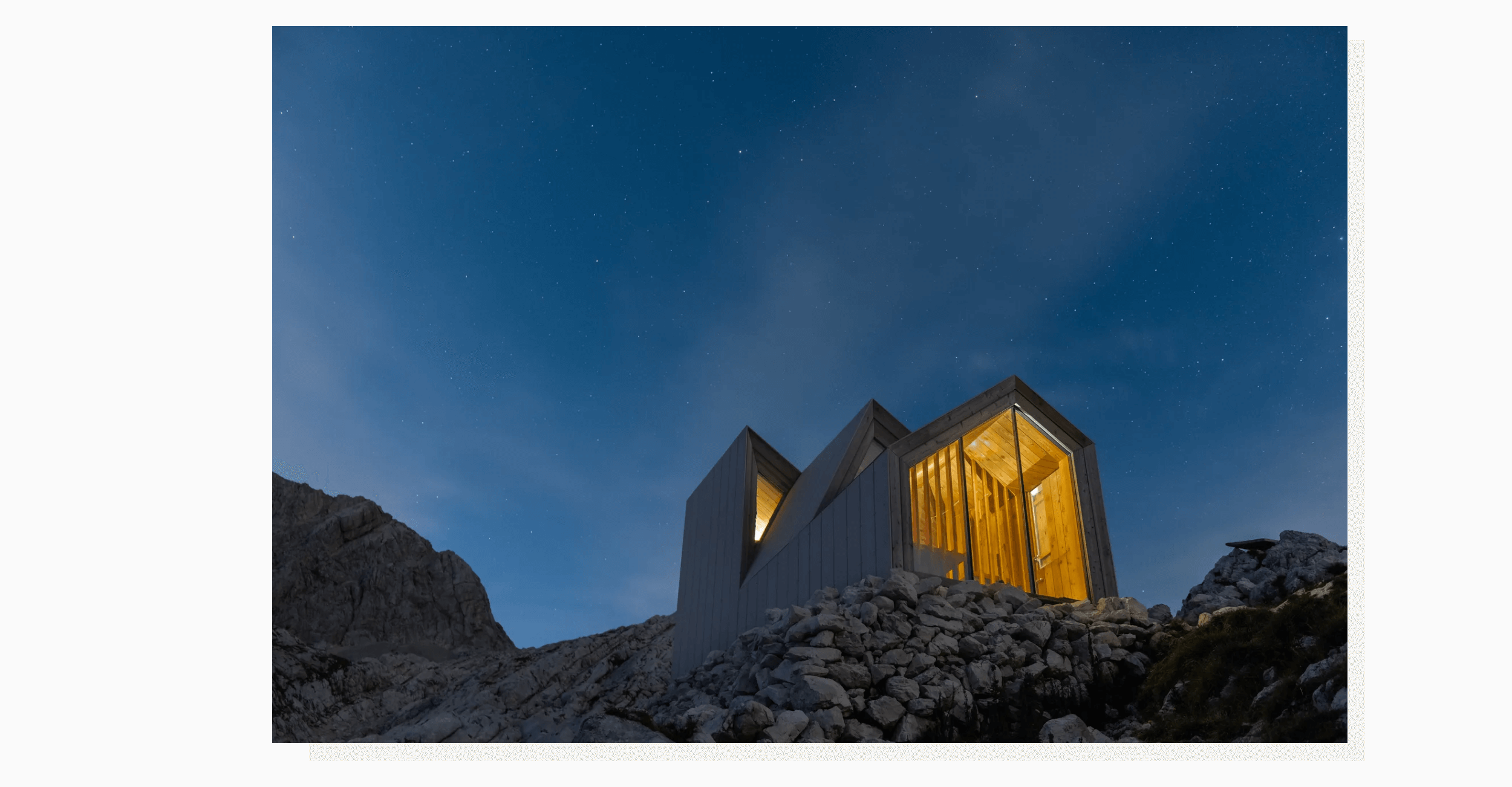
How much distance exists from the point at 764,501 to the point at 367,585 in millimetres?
30070

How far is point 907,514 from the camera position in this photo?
37.6 feet

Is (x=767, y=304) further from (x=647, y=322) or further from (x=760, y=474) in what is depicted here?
(x=760, y=474)

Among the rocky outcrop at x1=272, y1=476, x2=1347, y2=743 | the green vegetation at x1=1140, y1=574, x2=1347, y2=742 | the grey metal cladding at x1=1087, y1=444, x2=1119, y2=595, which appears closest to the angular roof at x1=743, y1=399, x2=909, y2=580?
the grey metal cladding at x1=1087, y1=444, x2=1119, y2=595

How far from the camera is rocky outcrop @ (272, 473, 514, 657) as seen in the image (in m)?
37.8

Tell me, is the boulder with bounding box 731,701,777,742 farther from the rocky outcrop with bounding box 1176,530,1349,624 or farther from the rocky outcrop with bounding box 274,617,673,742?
the rocky outcrop with bounding box 274,617,673,742

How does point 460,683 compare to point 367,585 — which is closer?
point 460,683

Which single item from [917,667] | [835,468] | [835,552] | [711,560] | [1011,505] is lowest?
[917,667]

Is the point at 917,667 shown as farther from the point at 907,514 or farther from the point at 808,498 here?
the point at 808,498

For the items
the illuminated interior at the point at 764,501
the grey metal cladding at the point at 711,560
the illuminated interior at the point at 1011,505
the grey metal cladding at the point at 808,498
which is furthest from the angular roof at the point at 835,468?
the illuminated interior at the point at 1011,505

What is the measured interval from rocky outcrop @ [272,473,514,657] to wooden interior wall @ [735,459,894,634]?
26898 mm

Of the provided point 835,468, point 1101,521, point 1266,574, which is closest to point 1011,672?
point 1266,574

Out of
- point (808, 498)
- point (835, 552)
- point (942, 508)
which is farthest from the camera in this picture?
point (808, 498)

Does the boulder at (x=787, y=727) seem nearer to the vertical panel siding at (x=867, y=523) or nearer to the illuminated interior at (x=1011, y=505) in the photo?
the vertical panel siding at (x=867, y=523)
